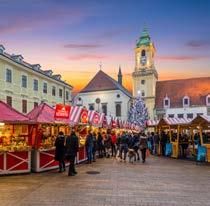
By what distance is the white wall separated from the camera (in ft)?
234

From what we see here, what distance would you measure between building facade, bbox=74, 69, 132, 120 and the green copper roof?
1185 cm

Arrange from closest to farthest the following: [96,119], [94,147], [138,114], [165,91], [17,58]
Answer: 1. [94,147]
2. [96,119]
3. [17,58]
4. [138,114]
5. [165,91]

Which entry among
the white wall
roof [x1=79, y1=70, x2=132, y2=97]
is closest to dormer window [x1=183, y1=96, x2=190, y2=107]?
roof [x1=79, y1=70, x2=132, y2=97]

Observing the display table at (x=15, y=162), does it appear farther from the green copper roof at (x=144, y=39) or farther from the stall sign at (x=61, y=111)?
the green copper roof at (x=144, y=39)

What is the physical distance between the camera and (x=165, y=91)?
253 ft

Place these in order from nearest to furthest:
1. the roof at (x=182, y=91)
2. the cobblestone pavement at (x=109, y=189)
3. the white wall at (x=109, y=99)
Result: the cobblestone pavement at (x=109, y=189) → the white wall at (x=109, y=99) → the roof at (x=182, y=91)

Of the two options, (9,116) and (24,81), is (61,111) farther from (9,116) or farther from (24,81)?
(24,81)

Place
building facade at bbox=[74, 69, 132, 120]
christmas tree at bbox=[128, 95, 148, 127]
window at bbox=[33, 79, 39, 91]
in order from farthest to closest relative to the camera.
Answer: building facade at bbox=[74, 69, 132, 120] < christmas tree at bbox=[128, 95, 148, 127] < window at bbox=[33, 79, 39, 91]

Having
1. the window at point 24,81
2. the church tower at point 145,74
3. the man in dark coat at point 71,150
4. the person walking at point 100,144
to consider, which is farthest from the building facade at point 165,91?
the man in dark coat at point 71,150

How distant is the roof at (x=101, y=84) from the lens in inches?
2911

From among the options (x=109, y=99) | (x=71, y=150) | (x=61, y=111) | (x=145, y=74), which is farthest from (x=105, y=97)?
(x=71, y=150)

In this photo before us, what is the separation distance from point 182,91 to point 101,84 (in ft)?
63.1

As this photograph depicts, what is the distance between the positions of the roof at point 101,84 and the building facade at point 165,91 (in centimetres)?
498

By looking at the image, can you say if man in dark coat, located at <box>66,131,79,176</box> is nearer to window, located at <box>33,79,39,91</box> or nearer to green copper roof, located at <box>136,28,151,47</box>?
window, located at <box>33,79,39,91</box>
